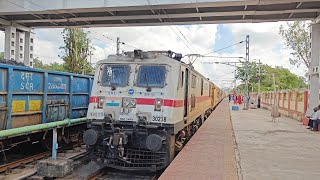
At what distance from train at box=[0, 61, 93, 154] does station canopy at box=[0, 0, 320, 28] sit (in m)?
5.59

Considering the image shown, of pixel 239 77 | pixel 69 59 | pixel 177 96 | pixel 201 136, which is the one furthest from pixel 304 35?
pixel 177 96

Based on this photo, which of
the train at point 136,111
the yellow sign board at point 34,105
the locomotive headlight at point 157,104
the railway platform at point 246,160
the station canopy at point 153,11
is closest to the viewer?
the railway platform at point 246,160

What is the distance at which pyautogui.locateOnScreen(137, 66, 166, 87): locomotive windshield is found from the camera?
7.91 metres

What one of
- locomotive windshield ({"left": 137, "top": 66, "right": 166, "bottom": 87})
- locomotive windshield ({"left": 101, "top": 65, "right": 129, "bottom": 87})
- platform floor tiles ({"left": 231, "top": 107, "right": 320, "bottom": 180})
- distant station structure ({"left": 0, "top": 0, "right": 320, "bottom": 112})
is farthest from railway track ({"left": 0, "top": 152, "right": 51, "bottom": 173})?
distant station structure ({"left": 0, "top": 0, "right": 320, "bottom": 112})

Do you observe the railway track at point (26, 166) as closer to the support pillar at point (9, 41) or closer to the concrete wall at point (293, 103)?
the support pillar at point (9, 41)

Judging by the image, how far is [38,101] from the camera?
834 centimetres

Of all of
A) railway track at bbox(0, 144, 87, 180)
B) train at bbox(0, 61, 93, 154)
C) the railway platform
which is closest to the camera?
the railway platform

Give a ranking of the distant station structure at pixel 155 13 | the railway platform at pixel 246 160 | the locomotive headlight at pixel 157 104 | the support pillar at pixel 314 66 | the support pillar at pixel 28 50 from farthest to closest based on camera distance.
→ the support pillar at pixel 28 50 < the support pillar at pixel 314 66 < the distant station structure at pixel 155 13 < the locomotive headlight at pixel 157 104 < the railway platform at pixel 246 160

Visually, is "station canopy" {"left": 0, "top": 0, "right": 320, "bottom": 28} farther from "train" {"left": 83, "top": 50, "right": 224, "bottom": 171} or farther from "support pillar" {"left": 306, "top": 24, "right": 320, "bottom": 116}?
"train" {"left": 83, "top": 50, "right": 224, "bottom": 171}

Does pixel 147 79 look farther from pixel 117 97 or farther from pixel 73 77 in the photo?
pixel 73 77

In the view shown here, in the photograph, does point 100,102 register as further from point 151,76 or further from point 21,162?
point 21,162

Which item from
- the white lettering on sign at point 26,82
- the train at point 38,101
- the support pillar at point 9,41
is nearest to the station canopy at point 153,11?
the support pillar at point 9,41

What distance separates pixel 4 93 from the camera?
277 inches

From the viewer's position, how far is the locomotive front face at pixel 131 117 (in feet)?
24.1
